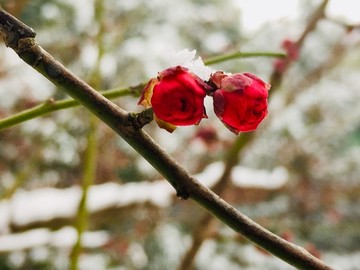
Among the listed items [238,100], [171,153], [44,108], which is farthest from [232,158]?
[171,153]

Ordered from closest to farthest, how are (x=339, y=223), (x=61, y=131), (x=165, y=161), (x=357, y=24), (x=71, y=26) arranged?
(x=165, y=161)
(x=357, y=24)
(x=61, y=131)
(x=71, y=26)
(x=339, y=223)

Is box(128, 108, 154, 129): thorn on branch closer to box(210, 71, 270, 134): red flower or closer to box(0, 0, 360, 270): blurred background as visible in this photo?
box(210, 71, 270, 134): red flower

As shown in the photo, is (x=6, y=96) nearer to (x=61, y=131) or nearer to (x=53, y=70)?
(x=61, y=131)

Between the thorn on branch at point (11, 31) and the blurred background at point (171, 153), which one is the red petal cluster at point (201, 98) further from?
the blurred background at point (171, 153)

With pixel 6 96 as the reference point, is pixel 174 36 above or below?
above

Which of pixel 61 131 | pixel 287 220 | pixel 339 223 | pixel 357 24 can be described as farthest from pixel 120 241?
pixel 339 223

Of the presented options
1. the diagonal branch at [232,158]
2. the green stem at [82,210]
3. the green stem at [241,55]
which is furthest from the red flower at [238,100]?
the diagonal branch at [232,158]

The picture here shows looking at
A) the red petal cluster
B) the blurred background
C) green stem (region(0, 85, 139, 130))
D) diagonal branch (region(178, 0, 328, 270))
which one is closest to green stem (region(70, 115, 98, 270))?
the blurred background
